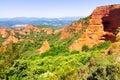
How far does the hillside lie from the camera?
29047 mm

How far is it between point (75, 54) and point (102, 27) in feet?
124

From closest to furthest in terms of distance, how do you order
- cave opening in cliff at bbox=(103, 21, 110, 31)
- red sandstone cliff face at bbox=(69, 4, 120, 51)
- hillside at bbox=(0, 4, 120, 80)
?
hillside at bbox=(0, 4, 120, 80)
red sandstone cliff face at bbox=(69, 4, 120, 51)
cave opening in cliff at bbox=(103, 21, 110, 31)

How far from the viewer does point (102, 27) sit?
13162 cm

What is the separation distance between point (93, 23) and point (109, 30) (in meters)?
7.87

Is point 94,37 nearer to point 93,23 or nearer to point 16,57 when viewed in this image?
point 93,23

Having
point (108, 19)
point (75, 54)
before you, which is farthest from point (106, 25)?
point (75, 54)

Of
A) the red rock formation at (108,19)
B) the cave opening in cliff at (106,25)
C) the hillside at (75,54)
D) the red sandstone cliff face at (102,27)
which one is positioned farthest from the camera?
the cave opening in cliff at (106,25)

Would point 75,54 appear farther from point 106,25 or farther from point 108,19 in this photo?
point 108,19

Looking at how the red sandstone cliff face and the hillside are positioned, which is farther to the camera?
the red sandstone cliff face

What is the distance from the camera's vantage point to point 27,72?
1332 inches

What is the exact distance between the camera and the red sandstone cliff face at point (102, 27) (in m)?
125

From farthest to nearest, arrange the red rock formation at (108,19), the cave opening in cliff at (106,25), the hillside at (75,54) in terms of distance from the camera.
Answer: the cave opening in cliff at (106,25) < the red rock formation at (108,19) < the hillside at (75,54)

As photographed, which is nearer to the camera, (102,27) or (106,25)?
(102,27)

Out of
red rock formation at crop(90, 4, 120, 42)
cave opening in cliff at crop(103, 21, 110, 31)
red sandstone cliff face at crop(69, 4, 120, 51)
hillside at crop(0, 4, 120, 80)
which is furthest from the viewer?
cave opening in cliff at crop(103, 21, 110, 31)
